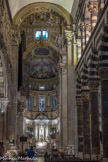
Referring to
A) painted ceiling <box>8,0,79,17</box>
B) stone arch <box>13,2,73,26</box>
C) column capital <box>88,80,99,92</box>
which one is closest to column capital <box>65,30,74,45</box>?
stone arch <box>13,2,73,26</box>

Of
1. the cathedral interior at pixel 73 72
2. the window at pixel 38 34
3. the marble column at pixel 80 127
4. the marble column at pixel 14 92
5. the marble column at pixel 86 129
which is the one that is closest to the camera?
the cathedral interior at pixel 73 72

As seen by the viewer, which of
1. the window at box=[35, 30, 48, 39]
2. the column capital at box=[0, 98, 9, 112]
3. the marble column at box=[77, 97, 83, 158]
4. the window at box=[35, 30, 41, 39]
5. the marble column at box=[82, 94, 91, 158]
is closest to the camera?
the marble column at box=[82, 94, 91, 158]

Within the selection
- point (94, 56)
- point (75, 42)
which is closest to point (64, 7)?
point (75, 42)

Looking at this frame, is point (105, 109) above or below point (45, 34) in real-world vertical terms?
below

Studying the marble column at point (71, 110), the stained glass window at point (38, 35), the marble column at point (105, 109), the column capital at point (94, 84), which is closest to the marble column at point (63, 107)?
the marble column at point (71, 110)

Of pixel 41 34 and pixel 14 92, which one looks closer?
pixel 14 92

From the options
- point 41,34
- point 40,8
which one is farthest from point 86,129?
point 41,34

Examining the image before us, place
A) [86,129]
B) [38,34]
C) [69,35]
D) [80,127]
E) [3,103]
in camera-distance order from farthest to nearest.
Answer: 1. [38,34]
2. [69,35]
3. [3,103]
4. [80,127]
5. [86,129]

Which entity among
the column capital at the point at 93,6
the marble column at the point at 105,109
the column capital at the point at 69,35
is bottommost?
the marble column at the point at 105,109

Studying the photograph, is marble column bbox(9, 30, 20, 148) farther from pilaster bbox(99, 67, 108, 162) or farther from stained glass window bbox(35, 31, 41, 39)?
pilaster bbox(99, 67, 108, 162)

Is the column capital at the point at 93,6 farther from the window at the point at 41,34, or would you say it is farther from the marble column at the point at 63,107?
the window at the point at 41,34

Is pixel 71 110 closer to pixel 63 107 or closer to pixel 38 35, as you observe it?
pixel 63 107

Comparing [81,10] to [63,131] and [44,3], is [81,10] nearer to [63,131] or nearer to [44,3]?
[44,3]

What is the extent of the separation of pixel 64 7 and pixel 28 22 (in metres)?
13.0
